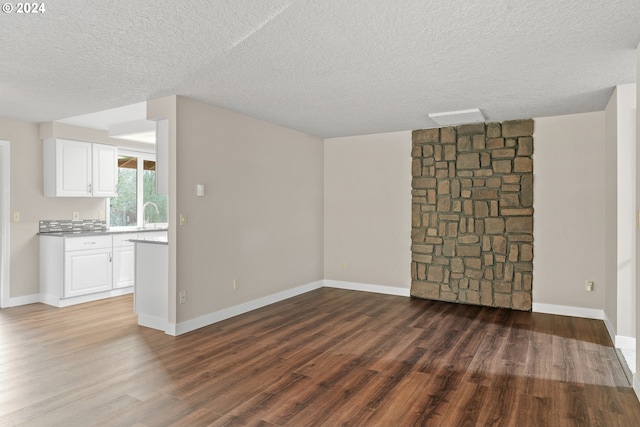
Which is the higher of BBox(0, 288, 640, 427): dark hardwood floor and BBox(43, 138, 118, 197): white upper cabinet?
BBox(43, 138, 118, 197): white upper cabinet

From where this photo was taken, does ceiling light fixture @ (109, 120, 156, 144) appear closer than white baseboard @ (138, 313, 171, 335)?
No

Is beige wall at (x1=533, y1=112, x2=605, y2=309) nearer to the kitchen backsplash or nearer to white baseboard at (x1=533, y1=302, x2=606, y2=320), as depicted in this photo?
white baseboard at (x1=533, y1=302, x2=606, y2=320)

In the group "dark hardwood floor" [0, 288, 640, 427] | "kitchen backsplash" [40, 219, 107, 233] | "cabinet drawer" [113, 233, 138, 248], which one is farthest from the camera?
"cabinet drawer" [113, 233, 138, 248]

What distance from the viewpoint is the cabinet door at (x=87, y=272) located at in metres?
5.15

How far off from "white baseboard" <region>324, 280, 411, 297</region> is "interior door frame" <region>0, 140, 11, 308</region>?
15.0 feet

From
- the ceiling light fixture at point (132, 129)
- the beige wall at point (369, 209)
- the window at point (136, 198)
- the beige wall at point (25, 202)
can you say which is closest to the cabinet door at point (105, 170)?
the ceiling light fixture at point (132, 129)

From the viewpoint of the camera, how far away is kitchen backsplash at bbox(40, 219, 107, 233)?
5520mm

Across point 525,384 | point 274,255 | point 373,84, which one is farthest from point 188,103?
point 525,384

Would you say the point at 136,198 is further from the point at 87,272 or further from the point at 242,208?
the point at 242,208

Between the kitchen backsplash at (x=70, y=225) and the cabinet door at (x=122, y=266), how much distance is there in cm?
63

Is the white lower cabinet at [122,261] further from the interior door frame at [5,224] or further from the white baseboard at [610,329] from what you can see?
the white baseboard at [610,329]

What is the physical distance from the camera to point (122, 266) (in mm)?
5820

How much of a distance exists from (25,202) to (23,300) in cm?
135

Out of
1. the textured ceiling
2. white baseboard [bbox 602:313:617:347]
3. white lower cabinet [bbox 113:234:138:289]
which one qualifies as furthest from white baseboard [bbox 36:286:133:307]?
white baseboard [bbox 602:313:617:347]
